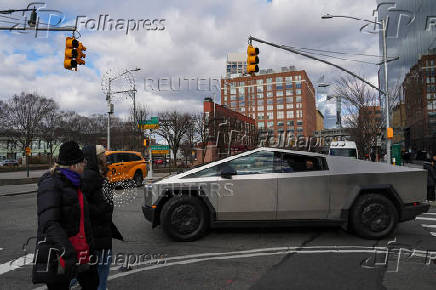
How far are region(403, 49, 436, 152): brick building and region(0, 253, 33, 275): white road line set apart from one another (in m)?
26.7

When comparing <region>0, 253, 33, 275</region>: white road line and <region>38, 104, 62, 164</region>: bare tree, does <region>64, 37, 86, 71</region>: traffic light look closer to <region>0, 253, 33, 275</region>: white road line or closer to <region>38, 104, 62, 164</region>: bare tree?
<region>0, 253, 33, 275</region>: white road line

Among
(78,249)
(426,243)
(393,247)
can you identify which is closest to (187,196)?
(78,249)

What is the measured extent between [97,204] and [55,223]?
591 mm

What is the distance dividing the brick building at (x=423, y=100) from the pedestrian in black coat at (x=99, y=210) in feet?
87.6

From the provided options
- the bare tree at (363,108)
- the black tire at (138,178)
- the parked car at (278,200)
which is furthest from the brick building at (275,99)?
the parked car at (278,200)

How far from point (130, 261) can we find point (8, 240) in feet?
9.43

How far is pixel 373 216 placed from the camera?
5.27m

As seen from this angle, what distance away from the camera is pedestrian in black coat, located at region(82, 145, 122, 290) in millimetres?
2697

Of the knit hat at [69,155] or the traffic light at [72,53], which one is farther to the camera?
the traffic light at [72,53]

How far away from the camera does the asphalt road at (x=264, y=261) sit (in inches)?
142

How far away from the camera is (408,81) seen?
87.1ft

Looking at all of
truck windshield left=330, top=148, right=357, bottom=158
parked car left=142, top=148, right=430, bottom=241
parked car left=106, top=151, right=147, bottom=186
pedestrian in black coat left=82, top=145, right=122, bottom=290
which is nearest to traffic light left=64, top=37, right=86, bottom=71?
parked car left=106, top=151, right=147, bottom=186

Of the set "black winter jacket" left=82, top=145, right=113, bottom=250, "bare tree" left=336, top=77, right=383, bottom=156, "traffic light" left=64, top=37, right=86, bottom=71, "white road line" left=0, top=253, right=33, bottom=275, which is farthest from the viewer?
"bare tree" left=336, top=77, right=383, bottom=156

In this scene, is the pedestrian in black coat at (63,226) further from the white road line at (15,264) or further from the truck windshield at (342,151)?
the truck windshield at (342,151)
